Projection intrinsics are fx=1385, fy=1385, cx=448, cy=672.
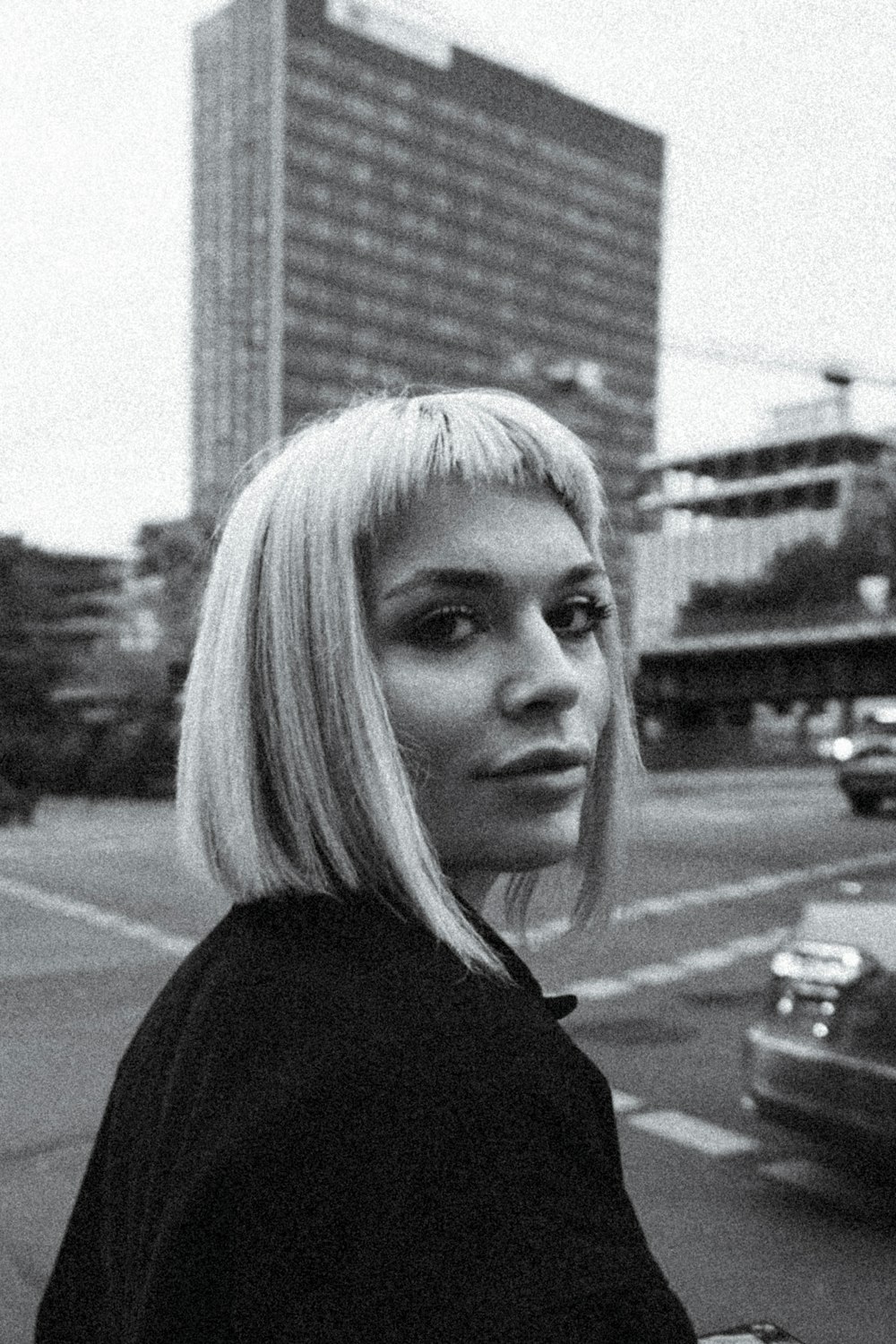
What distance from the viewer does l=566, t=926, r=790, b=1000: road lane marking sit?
845 centimetres

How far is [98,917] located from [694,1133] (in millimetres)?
6695

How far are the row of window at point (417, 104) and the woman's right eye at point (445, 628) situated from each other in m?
149

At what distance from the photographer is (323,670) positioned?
109 centimetres

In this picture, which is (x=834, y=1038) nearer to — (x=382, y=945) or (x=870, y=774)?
(x=382, y=945)

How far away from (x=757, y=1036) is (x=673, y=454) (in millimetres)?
108602

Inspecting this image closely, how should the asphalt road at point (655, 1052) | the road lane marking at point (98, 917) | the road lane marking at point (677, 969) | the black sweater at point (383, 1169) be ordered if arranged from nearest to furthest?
1. the black sweater at point (383, 1169)
2. the asphalt road at point (655, 1052)
3. the road lane marking at point (677, 969)
4. the road lane marking at point (98, 917)

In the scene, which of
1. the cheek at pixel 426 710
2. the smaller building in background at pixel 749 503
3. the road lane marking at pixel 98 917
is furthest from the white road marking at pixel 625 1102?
the smaller building in background at pixel 749 503

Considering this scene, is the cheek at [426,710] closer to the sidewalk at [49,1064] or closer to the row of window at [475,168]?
the sidewalk at [49,1064]

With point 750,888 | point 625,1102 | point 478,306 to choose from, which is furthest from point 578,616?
point 478,306

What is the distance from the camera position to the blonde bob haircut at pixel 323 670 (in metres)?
1.07

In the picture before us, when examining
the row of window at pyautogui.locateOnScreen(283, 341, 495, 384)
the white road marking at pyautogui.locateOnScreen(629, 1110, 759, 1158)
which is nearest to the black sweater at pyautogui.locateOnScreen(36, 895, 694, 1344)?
the white road marking at pyautogui.locateOnScreen(629, 1110, 759, 1158)

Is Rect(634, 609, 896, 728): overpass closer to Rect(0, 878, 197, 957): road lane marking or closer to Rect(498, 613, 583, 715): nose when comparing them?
Rect(0, 878, 197, 957): road lane marking

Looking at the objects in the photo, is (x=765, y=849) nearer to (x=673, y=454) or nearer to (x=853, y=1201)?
(x=853, y=1201)

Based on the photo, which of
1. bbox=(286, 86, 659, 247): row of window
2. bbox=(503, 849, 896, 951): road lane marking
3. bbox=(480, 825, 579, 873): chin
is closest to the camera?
bbox=(480, 825, 579, 873): chin
